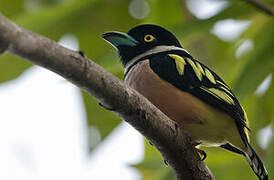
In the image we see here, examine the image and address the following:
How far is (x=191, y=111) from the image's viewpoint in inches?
152

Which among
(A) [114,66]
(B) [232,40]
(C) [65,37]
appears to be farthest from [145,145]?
(B) [232,40]

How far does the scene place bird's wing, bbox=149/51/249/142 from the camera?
3.88m

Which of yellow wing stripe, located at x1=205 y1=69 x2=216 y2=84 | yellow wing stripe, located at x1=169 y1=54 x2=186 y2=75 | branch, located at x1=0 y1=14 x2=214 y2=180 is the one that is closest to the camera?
branch, located at x1=0 y1=14 x2=214 y2=180

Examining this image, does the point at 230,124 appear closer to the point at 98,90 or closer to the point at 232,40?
the point at 98,90

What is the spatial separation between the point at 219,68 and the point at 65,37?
175 cm

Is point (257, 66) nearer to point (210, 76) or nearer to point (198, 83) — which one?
point (210, 76)

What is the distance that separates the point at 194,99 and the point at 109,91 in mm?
1409

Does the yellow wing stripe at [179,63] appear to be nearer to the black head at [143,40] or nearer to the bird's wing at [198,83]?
the bird's wing at [198,83]

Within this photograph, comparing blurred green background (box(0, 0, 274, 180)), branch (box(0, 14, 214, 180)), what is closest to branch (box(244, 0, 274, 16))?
blurred green background (box(0, 0, 274, 180))

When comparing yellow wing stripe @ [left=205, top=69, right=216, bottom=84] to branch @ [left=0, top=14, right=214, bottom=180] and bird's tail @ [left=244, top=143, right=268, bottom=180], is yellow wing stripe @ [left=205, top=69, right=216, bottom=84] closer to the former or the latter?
bird's tail @ [left=244, top=143, right=268, bottom=180]

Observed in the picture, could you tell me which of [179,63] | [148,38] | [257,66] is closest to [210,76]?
[179,63]

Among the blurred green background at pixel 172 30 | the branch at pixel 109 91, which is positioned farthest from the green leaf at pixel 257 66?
the branch at pixel 109 91

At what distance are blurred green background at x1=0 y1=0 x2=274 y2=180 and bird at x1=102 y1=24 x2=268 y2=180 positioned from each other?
1.80 feet

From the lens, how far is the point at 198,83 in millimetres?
3984
